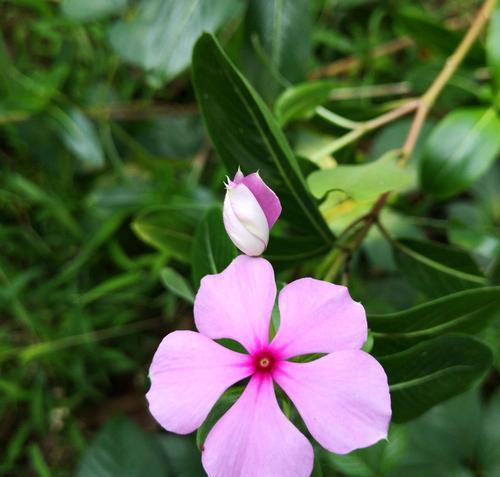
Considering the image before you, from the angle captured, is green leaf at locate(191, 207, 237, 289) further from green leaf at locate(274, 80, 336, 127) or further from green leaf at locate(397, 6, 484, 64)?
green leaf at locate(397, 6, 484, 64)

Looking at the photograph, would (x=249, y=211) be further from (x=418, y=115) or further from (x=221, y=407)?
(x=418, y=115)

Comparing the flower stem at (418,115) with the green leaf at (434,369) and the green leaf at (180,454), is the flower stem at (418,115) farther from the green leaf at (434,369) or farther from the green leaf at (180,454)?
the green leaf at (180,454)

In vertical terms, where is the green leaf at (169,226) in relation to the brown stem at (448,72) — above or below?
below

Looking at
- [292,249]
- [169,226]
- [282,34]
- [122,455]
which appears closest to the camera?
[292,249]

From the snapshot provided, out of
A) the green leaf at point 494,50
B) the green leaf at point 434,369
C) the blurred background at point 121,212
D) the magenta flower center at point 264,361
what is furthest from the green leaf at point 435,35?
the magenta flower center at point 264,361

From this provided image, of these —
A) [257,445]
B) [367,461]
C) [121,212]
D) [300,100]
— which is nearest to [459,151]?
[300,100]

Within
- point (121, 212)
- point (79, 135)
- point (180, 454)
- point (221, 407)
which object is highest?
point (221, 407)

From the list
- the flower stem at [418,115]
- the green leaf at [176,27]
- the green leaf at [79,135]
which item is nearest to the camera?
the flower stem at [418,115]
